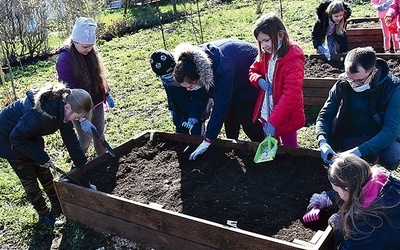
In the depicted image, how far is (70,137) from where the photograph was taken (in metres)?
3.90

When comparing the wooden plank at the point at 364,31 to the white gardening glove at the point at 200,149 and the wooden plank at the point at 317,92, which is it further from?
the white gardening glove at the point at 200,149

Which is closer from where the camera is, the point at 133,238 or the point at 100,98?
the point at 133,238

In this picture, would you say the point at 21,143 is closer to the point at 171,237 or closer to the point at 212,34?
the point at 171,237

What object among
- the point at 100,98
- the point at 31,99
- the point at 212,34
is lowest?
the point at 212,34

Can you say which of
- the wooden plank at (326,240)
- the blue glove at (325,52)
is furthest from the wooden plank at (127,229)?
the blue glove at (325,52)

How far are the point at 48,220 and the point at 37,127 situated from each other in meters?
0.99

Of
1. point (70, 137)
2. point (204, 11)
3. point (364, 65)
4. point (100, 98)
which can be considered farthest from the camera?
point (204, 11)

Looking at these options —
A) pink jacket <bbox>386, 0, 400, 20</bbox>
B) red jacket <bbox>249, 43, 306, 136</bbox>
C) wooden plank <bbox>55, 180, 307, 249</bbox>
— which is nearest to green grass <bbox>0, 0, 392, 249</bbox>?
wooden plank <bbox>55, 180, 307, 249</bbox>

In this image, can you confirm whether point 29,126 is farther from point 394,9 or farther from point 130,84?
point 394,9

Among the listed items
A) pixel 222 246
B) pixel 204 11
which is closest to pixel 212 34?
pixel 204 11

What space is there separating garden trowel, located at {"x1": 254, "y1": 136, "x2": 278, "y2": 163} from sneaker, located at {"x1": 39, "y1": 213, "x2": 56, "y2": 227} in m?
1.90

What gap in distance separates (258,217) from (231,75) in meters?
1.22

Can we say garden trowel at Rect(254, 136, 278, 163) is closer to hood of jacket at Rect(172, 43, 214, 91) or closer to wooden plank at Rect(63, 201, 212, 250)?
hood of jacket at Rect(172, 43, 214, 91)

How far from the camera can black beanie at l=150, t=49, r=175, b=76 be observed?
→ 368 centimetres
